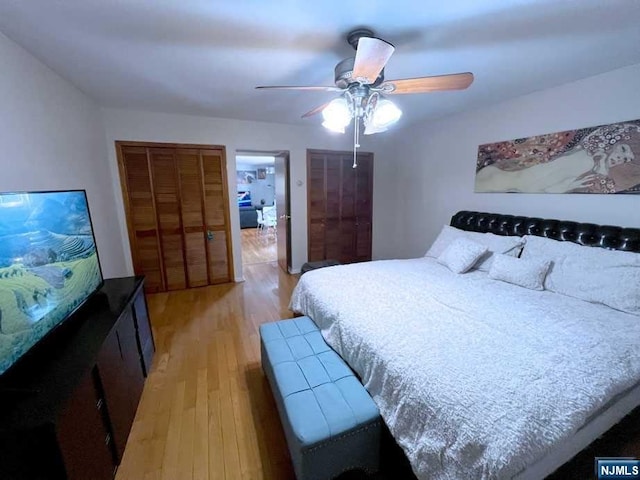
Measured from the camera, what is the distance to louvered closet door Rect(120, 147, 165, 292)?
10.1 ft

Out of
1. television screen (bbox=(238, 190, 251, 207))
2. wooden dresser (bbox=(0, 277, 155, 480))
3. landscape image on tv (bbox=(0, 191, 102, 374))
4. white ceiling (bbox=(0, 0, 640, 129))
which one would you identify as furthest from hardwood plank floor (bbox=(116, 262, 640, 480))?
television screen (bbox=(238, 190, 251, 207))

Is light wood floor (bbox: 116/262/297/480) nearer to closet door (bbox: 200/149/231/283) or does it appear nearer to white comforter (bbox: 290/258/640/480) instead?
white comforter (bbox: 290/258/640/480)

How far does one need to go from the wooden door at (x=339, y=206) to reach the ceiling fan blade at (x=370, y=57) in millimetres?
2533

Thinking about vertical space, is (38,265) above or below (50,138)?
below

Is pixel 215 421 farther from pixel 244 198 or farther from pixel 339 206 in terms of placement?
pixel 244 198

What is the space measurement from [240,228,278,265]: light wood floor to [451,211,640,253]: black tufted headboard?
11.1 ft

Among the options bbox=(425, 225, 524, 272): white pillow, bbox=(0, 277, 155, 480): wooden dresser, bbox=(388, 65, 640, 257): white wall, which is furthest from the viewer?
bbox=(425, 225, 524, 272): white pillow

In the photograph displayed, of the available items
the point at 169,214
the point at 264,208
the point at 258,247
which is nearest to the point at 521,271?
the point at 169,214

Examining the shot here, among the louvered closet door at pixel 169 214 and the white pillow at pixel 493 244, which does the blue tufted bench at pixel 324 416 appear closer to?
the white pillow at pixel 493 244

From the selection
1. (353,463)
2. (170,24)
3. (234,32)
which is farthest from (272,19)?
(353,463)

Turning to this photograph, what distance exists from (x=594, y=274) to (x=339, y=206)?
2.99 m

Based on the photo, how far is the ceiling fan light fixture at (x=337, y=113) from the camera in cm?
173

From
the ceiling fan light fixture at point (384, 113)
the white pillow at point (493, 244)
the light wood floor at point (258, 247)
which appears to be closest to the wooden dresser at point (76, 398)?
the ceiling fan light fixture at point (384, 113)

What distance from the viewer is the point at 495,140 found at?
2838 mm
